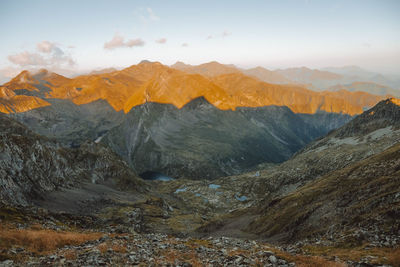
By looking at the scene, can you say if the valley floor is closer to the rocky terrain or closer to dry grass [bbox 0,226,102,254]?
dry grass [bbox 0,226,102,254]

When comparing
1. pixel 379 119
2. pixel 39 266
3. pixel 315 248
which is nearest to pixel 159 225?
pixel 315 248

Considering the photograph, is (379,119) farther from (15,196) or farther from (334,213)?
(15,196)

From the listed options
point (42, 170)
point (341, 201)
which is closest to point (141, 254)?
point (341, 201)

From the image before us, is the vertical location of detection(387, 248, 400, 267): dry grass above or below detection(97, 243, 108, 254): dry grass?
above

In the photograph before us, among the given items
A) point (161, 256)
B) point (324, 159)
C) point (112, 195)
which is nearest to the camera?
point (161, 256)

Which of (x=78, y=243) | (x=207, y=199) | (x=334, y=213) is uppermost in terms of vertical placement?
(x=78, y=243)

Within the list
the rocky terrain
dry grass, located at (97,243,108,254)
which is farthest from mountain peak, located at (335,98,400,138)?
dry grass, located at (97,243,108,254)

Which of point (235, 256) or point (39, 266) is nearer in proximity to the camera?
point (39, 266)

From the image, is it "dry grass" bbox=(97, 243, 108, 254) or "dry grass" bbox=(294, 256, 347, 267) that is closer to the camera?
"dry grass" bbox=(294, 256, 347, 267)

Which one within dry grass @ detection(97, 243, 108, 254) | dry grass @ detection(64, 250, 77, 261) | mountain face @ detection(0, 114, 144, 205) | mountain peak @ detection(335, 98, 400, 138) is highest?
mountain peak @ detection(335, 98, 400, 138)

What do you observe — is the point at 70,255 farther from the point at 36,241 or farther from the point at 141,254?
the point at 141,254
